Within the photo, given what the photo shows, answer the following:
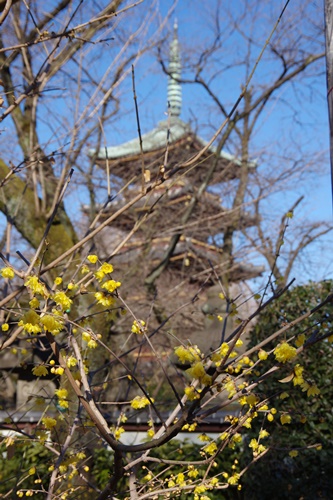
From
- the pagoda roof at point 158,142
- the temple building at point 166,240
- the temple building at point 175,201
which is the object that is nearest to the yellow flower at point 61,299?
the temple building at point 166,240

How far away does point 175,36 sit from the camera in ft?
35.9

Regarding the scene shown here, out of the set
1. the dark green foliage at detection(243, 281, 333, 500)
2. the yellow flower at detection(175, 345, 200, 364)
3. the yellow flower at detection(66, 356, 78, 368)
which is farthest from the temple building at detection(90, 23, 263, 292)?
the yellow flower at detection(175, 345, 200, 364)

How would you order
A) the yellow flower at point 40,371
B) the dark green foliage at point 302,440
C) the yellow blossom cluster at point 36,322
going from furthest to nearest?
the dark green foliage at point 302,440, the yellow flower at point 40,371, the yellow blossom cluster at point 36,322

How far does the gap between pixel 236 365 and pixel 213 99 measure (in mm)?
10936

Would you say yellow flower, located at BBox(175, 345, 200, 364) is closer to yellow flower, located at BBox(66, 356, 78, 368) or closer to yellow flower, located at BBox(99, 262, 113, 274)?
yellow flower, located at BBox(99, 262, 113, 274)

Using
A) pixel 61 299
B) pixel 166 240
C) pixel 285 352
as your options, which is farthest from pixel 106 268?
pixel 166 240

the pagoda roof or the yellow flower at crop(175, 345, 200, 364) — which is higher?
the pagoda roof

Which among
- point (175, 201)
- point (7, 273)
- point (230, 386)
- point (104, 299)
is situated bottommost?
point (230, 386)

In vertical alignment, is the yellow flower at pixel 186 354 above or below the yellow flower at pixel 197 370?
above

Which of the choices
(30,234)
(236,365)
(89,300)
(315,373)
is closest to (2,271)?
(236,365)

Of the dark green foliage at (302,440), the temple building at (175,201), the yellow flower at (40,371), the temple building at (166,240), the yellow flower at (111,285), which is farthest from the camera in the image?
the temple building at (175,201)

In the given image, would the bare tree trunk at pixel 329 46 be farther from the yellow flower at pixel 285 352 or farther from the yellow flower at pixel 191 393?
the yellow flower at pixel 191 393

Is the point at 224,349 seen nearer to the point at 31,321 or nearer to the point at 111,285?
the point at 111,285

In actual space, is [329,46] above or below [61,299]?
above
